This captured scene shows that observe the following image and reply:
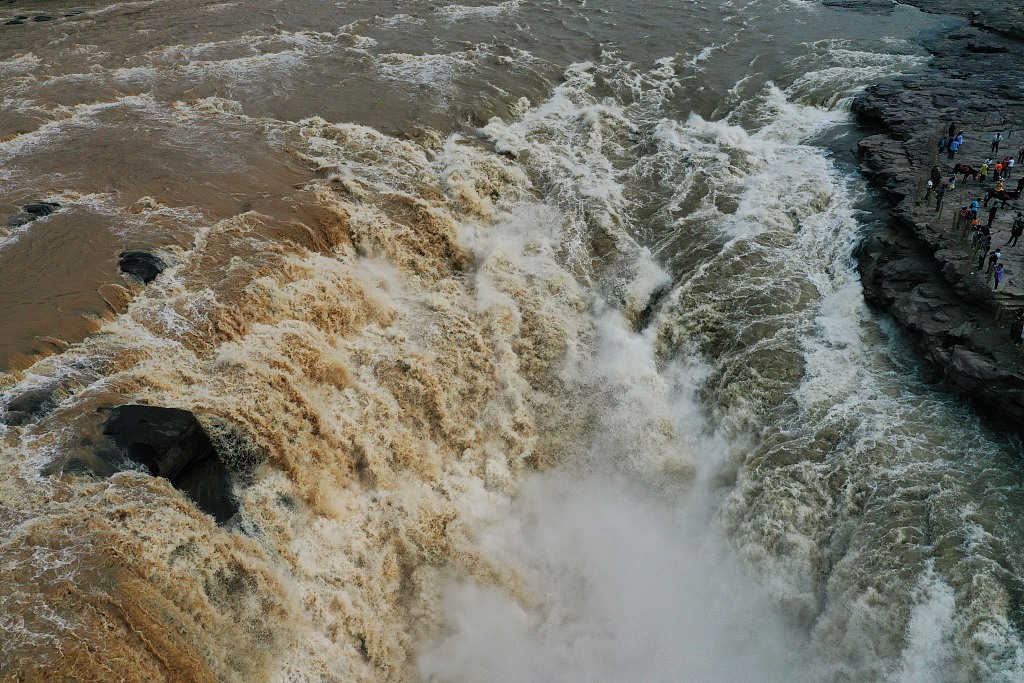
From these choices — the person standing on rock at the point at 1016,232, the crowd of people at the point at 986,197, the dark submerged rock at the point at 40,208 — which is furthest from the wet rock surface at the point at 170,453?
the person standing on rock at the point at 1016,232

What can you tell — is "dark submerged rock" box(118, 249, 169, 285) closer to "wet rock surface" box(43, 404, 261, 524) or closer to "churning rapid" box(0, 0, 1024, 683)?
"churning rapid" box(0, 0, 1024, 683)

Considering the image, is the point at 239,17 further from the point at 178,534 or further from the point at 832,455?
the point at 832,455

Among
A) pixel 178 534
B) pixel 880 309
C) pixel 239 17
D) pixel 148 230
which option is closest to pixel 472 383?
pixel 178 534

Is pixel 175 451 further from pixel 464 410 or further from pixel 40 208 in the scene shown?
pixel 40 208

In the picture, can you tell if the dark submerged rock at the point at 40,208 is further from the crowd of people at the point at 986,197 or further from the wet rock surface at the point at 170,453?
Answer: the crowd of people at the point at 986,197

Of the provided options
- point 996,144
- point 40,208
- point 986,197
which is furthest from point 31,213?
point 996,144
